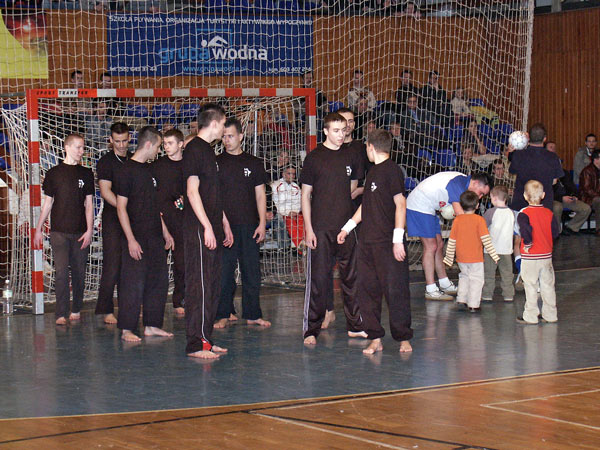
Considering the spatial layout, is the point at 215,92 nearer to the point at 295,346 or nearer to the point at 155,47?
the point at 295,346

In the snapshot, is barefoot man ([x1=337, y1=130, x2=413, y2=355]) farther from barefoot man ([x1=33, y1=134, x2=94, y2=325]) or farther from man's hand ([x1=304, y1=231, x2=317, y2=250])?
barefoot man ([x1=33, y1=134, x2=94, y2=325])

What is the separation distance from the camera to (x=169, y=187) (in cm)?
949

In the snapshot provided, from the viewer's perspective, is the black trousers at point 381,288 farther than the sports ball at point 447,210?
No

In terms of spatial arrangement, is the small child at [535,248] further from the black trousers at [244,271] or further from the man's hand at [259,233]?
the black trousers at [244,271]

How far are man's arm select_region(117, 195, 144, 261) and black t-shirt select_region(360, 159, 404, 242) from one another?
2197 mm

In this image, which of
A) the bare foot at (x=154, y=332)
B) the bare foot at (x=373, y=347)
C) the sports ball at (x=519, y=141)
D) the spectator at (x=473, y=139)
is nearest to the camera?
the bare foot at (x=373, y=347)

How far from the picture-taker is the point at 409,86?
16.5 metres

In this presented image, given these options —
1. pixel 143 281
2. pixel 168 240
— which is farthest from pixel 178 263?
pixel 143 281

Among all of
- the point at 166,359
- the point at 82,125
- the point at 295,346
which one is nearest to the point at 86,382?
the point at 166,359

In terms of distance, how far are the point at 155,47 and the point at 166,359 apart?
981 cm

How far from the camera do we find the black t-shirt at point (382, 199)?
757cm

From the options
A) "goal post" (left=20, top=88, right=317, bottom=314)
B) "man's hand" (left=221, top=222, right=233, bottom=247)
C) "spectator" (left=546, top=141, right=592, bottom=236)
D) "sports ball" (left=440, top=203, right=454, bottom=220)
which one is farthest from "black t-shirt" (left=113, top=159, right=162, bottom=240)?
"spectator" (left=546, top=141, right=592, bottom=236)

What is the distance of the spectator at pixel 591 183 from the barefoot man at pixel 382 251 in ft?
39.3

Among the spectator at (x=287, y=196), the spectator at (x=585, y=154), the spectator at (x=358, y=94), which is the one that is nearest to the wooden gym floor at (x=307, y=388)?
the spectator at (x=287, y=196)
